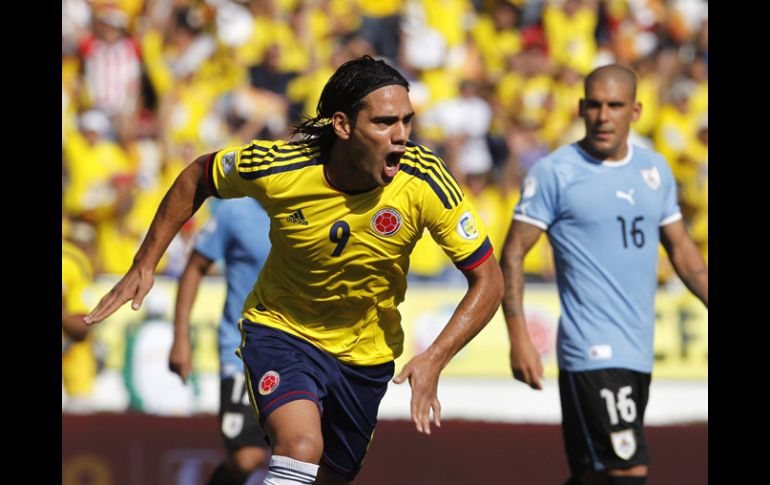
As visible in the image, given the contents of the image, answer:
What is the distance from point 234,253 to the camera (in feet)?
28.1

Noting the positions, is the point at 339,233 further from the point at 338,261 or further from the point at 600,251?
the point at 600,251

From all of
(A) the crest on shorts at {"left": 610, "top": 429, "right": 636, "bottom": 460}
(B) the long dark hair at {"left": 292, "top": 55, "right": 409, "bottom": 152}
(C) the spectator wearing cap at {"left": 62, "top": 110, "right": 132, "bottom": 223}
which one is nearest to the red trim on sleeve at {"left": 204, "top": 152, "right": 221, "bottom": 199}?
(B) the long dark hair at {"left": 292, "top": 55, "right": 409, "bottom": 152}

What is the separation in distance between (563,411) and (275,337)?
2.10 metres

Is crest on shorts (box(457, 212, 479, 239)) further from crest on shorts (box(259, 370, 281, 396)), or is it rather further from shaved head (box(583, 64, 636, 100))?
shaved head (box(583, 64, 636, 100))

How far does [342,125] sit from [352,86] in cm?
20

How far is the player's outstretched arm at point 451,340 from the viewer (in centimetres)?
581

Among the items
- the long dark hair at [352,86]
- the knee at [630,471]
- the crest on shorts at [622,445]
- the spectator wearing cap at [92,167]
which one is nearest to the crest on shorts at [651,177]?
the crest on shorts at [622,445]

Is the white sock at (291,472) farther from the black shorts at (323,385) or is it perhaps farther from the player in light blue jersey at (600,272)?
the player in light blue jersey at (600,272)

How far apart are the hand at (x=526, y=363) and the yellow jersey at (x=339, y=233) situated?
1238 millimetres

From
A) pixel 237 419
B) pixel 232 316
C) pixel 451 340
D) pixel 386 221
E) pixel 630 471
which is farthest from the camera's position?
pixel 232 316

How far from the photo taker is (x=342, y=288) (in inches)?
257

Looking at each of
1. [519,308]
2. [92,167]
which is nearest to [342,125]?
[519,308]
